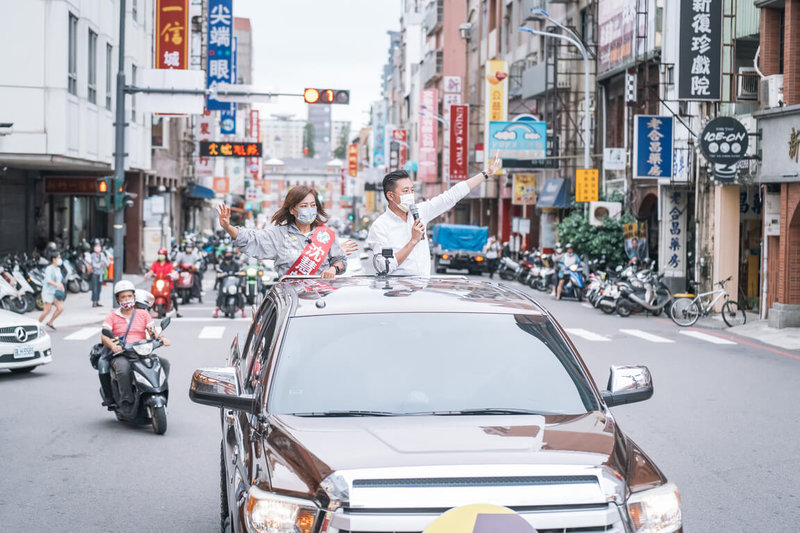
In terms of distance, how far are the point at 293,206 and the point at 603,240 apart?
28.9 m

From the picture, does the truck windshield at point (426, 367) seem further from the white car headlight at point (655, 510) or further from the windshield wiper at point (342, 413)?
the white car headlight at point (655, 510)

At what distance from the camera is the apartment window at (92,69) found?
105ft

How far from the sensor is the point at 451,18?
85812 millimetres

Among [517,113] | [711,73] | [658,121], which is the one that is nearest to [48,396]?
[711,73]

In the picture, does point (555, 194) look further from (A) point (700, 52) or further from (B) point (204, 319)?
(B) point (204, 319)

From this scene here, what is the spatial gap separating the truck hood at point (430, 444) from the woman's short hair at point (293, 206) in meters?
4.29

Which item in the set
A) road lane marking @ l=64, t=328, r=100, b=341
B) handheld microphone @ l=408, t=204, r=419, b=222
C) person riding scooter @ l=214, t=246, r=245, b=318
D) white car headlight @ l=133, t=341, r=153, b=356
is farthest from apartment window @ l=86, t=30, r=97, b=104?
handheld microphone @ l=408, t=204, r=419, b=222

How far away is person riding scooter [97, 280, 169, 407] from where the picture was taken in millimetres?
11523

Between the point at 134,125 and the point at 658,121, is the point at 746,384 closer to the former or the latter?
the point at 658,121

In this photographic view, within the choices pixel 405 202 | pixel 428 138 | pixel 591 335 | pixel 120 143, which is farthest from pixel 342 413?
pixel 428 138

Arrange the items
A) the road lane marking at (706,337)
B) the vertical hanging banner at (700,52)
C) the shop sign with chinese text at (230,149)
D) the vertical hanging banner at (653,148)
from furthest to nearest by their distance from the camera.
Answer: the shop sign with chinese text at (230,149)
the vertical hanging banner at (653,148)
the vertical hanging banner at (700,52)
the road lane marking at (706,337)

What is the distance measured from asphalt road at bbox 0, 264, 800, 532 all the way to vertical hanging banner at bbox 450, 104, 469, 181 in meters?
46.2

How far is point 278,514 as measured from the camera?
13.5ft

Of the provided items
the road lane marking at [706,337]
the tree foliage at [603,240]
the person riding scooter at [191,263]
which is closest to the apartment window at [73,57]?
the person riding scooter at [191,263]
